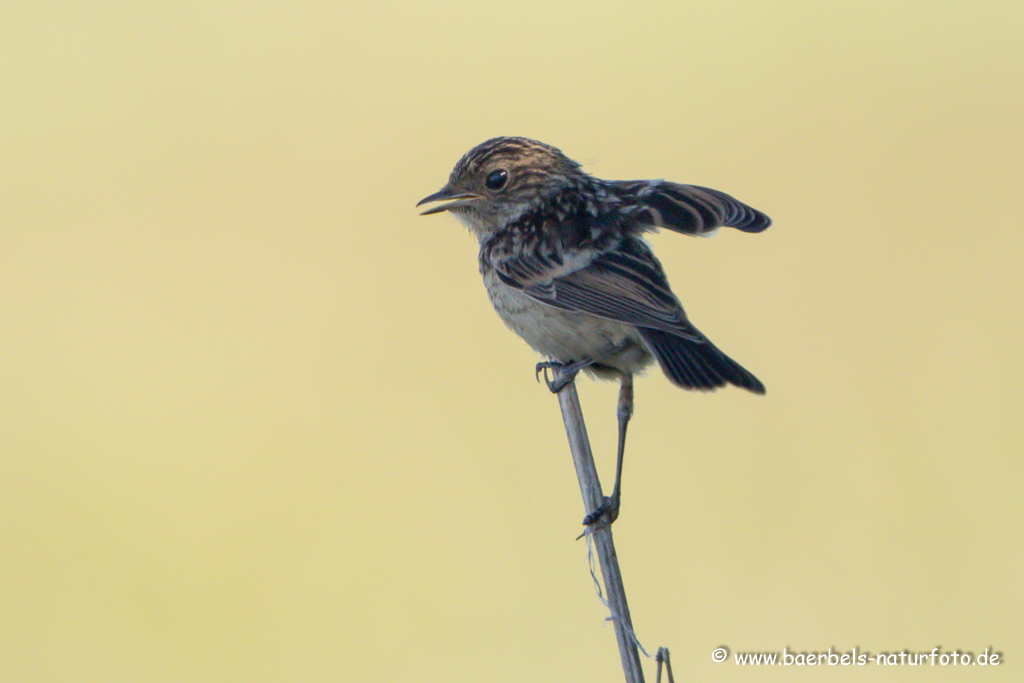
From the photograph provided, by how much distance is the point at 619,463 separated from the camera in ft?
13.3

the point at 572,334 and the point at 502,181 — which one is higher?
the point at 502,181

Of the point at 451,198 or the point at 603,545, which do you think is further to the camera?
the point at 451,198

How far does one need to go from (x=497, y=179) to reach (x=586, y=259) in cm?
82

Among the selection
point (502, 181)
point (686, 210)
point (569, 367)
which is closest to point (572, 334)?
point (569, 367)

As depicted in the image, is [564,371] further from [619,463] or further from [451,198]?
[451,198]

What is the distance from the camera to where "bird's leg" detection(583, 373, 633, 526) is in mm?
3316

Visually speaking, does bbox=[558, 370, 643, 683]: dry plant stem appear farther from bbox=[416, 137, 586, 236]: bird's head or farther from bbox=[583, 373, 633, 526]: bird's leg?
bbox=[416, 137, 586, 236]: bird's head

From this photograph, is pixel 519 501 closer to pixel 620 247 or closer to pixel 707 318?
pixel 707 318

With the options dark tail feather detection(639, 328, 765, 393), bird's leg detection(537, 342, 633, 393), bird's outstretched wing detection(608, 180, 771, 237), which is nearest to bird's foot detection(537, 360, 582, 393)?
bird's leg detection(537, 342, 633, 393)

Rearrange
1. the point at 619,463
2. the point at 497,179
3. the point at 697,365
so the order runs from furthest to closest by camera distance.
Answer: the point at 497,179, the point at 619,463, the point at 697,365

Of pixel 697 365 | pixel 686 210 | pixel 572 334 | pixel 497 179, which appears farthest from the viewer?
pixel 497 179

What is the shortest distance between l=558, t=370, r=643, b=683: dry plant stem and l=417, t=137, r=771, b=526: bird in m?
0.09

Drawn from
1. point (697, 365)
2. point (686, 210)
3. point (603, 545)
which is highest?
point (686, 210)

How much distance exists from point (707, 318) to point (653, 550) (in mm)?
1950
